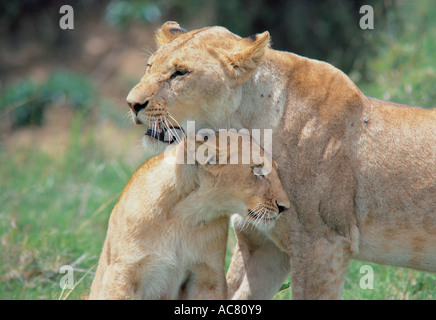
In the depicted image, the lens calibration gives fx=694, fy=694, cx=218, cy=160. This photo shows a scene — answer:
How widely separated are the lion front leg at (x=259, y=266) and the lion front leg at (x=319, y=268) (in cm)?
45

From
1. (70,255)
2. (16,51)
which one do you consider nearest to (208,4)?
(16,51)

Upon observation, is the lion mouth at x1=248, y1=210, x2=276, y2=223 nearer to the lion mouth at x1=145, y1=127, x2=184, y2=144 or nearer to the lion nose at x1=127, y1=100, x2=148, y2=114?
the lion mouth at x1=145, y1=127, x2=184, y2=144

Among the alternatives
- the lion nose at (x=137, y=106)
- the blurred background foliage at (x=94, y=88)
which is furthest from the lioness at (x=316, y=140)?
the blurred background foliage at (x=94, y=88)

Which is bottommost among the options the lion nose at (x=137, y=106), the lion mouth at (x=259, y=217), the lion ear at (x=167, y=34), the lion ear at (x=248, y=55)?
the lion mouth at (x=259, y=217)

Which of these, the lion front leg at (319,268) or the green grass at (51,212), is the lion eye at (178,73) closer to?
the lion front leg at (319,268)

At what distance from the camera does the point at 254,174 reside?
3822 millimetres

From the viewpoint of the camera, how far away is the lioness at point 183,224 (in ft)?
12.5

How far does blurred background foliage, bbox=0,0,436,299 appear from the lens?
5.54 m

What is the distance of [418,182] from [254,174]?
999 mm

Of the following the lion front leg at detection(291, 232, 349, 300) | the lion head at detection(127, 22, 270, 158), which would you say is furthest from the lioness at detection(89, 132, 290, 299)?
the lion front leg at detection(291, 232, 349, 300)

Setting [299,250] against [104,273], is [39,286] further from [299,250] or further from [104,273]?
[299,250]

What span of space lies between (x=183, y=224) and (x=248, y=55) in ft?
3.33

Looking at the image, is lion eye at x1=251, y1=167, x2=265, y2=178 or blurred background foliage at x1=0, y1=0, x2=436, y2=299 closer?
lion eye at x1=251, y1=167, x2=265, y2=178

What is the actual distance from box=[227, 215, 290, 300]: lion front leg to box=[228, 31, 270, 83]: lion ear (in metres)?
1.05
